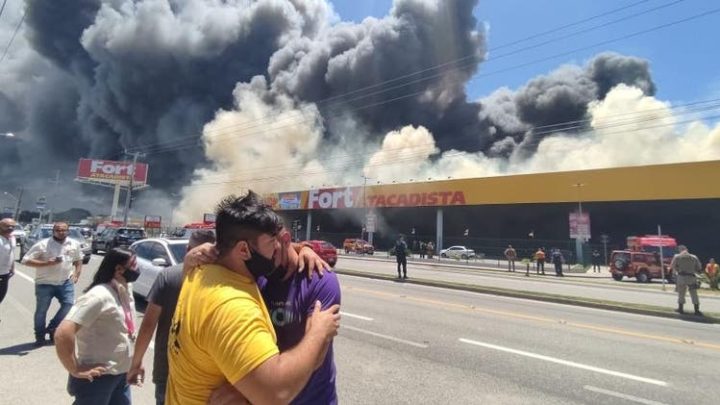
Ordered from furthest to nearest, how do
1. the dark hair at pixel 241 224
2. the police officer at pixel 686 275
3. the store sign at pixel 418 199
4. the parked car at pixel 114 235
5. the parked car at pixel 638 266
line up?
1. the store sign at pixel 418 199
2. the parked car at pixel 638 266
3. the parked car at pixel 114 235
4. the police officer at pixel 686 275
5. the dark hair at pixel 241 224

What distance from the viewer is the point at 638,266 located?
23875mm

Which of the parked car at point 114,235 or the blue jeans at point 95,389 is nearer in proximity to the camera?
the blue jeans at point 95,389

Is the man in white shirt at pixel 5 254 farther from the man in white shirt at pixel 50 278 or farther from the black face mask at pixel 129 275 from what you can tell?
the black face mask at pixel 129 275

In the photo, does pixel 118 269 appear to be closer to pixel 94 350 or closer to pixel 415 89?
pixel 94 350

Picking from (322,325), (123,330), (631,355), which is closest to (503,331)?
(631,355)

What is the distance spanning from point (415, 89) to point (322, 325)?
188 feet

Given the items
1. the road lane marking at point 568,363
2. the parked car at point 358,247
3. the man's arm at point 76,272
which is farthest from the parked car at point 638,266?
the man's arm at point 76,272

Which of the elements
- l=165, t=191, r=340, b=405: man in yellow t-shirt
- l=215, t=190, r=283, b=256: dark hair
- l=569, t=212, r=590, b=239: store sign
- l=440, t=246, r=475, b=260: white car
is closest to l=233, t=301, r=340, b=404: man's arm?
l=165, t=191, r=340, b=405: man in yellow t-shirt

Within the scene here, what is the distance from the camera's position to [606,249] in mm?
34906

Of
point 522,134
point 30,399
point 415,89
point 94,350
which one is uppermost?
point 415,89

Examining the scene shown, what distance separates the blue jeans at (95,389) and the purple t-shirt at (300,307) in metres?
1.66

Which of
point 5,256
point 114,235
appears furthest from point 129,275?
point 114,235

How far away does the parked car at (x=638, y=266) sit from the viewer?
23.7 m

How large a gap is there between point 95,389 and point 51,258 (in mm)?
4012
